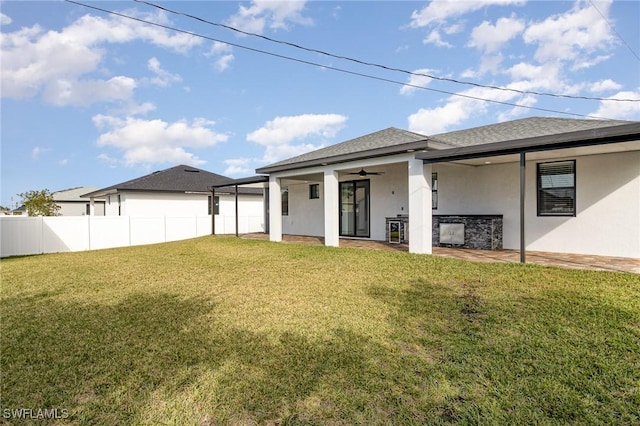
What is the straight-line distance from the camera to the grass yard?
282 cm

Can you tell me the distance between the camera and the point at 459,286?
6.09 metres

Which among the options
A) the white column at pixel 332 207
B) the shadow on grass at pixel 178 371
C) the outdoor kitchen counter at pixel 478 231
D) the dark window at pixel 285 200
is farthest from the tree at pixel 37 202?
the outdoor kitchen counter at pixel 478 231

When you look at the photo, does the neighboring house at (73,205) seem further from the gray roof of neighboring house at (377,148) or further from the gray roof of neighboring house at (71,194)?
the gray roof of neighboring house at (377,148)

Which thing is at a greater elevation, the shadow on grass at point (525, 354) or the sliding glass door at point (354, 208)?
the sliding glass door at point (354, 208)

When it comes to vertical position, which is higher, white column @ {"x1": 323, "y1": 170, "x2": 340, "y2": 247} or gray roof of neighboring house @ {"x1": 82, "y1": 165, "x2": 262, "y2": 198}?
gray roof of neighboring house @ {"x1": 82, "y1": 165, "x2": 262, "y2": 198}

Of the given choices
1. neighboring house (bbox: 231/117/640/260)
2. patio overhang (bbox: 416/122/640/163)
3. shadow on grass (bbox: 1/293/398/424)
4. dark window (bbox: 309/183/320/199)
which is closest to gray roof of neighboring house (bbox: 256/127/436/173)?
neighboring house (bbox: 231/117/640/260)

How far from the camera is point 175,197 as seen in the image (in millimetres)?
21781

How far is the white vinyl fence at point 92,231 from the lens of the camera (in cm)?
1337

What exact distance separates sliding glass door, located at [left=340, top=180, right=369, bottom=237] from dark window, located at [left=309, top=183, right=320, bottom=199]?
1912 millimetres

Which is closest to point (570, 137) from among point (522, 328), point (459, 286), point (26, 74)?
point (459, 286)

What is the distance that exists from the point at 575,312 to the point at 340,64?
9.05 m

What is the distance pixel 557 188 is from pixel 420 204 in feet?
12.4

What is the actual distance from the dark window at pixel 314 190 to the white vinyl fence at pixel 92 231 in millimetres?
5866

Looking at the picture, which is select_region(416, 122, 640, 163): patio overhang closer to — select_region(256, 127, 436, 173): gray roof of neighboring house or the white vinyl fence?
select_region(256, 127, 436, 173): gray roof of neighboring house
